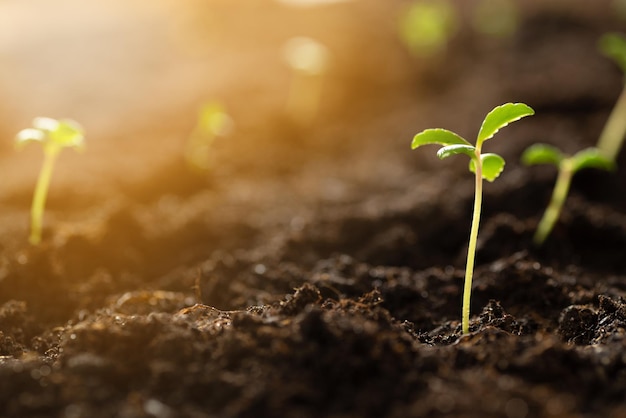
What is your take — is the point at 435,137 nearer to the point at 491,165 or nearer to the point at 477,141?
the point at 477,141

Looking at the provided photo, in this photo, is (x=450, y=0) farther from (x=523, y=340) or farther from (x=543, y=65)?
(x=523, y=340)

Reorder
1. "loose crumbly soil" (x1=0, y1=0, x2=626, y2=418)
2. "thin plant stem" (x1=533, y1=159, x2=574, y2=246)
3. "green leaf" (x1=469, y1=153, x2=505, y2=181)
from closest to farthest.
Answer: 1. "loose crumbly soil" (x1=0, y1=0, x2=626, y2=418)
2. "green leaf" (x1=469, y1=153, x2=505, y2=181)
3. "thin plant stem" (x1=533, y1=159, x2=574, y2=246)

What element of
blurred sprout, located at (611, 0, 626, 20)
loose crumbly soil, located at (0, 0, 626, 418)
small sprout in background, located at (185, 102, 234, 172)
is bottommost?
loose crumbly soil, located at (0, 0, 626, 418)

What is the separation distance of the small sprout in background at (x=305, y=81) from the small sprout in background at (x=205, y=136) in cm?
74

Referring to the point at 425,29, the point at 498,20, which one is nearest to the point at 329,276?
the point at 425,29

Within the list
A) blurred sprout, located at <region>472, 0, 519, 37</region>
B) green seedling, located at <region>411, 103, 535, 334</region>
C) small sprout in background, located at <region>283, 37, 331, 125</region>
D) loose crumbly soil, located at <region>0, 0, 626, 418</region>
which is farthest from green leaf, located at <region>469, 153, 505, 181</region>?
blurred sprout, located at <region>472, 0, 519, 37</region>

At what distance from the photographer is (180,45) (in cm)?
773

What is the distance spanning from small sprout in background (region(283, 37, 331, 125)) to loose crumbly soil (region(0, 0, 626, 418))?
0.18 m

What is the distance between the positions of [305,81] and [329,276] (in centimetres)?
411

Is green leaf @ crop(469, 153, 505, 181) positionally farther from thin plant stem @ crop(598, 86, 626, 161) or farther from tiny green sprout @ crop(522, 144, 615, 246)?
thin plant stem @ crop(598, 86, 626, 161)

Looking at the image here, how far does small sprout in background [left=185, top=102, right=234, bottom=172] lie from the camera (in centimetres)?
350

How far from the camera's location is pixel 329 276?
2205mm

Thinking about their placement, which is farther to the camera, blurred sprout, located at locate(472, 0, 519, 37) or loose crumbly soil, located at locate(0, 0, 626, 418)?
blurred sprout, located at locate(472, 0, 519, 37)

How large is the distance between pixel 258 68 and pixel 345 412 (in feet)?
18.4
